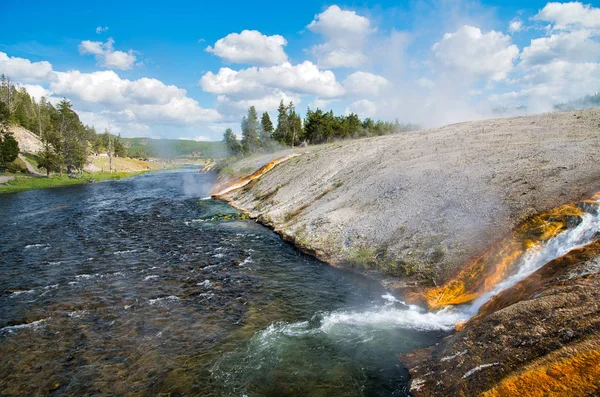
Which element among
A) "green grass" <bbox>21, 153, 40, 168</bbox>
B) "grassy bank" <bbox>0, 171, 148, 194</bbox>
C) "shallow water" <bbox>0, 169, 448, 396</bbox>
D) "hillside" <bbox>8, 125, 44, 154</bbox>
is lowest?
"shallow water" <bbox>0, 169, 448, 396</bbox>

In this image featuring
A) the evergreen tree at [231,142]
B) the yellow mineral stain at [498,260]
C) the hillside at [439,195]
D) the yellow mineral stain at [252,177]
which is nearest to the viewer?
the yellow mineral stain at [498,260]

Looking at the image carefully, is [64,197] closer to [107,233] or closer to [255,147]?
[107,233]

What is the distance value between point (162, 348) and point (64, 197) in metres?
48.6

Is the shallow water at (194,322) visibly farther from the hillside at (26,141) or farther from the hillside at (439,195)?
the hillside at (26,141)

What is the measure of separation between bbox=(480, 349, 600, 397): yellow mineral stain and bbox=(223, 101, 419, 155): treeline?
91.0 m

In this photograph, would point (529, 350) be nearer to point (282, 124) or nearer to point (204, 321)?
point (204, 321)

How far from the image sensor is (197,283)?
56.9 feet

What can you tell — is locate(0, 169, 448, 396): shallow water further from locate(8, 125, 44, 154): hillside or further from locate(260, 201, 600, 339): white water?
locate(8, 125, 44, 154): hillside

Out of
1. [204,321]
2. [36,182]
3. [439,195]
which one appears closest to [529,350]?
[204,321]

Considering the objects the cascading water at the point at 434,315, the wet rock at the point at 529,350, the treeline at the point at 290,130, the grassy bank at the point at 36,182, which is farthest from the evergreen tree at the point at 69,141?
the wet rock at the point at 529,350

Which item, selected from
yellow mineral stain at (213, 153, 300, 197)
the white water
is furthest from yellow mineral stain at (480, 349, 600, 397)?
yellow mineral stain at (213, 153, 300, 197)

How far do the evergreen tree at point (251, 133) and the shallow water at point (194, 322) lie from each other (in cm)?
7778

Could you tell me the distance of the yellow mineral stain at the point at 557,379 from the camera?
20.8 feet

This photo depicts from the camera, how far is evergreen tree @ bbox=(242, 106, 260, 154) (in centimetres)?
10046
